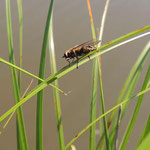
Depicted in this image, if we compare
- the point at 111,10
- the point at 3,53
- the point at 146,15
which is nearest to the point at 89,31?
the point at 111,10

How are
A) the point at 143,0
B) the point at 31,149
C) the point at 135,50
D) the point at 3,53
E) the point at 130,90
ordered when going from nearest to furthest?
the point at 130,90
the point at 31,149
the point at 135,50
the point at 3,53
the point at 143,0

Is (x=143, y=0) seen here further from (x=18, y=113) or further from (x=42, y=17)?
(x=18, y=113)

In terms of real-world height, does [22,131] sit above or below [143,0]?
below

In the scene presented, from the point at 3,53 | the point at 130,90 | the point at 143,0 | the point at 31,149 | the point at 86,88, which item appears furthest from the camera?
the point at 143,0

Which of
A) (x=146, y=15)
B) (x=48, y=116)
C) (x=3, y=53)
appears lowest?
(x=48, y=116)

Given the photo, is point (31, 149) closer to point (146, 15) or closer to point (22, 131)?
point (22, 131)

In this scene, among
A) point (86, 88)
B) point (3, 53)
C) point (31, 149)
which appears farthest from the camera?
point (3, 53)

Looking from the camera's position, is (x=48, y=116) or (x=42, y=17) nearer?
(x=48, y=116)

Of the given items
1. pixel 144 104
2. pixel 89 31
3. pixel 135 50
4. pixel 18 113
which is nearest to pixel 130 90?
pixel 18 113

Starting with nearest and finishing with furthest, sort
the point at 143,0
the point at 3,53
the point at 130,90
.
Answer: the point at 130,90
the point at 3,53
the point at 143,0
